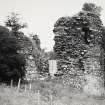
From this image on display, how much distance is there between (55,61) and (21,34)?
13.1 ft

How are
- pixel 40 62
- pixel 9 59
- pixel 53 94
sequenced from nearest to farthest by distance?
1. pixel 53 94
2. pixel 9 59
3. pixel 40 62

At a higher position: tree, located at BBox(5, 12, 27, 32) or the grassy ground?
tree, located at BBox(5, 12, 27, 32)

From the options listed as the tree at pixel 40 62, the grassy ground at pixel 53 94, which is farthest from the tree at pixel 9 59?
the tree at pixel 40 62

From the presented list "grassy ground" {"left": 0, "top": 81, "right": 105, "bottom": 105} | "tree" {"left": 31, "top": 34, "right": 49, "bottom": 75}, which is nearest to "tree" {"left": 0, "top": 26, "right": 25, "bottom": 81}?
"grassy ground" {"left": 0, "top": 81, "right": 105, "bottom": 105}

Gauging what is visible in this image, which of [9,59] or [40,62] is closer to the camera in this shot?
[9,59]

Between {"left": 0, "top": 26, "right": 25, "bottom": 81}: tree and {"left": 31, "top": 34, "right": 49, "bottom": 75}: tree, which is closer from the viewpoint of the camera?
{"left": 0, "top": 26, "right": 25, "bottom": 81}: tree

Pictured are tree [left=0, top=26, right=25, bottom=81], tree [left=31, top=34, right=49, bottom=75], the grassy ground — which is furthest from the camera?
tree [left=31, top=34, right=49, bottom=75]

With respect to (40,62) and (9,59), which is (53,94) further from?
(40,62)

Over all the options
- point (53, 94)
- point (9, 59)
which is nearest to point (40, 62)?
point (9, 59)

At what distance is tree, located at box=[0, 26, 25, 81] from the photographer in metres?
21.2

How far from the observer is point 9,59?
21.6 metres

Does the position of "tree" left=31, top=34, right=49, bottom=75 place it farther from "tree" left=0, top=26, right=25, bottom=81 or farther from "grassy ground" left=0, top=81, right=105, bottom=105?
"tree" left=0, top=26, right=25, bottom=81

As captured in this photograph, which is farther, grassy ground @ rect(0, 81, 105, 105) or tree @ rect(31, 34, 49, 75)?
tree @ rect(31, 34, 49, 75)

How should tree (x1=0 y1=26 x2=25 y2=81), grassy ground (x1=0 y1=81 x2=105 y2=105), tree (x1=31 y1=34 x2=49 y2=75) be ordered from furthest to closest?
tree (x1=31 y1=34 x2=49 y2=75) → tree (x1=0 y1=26 x2=25 y2=81) → grassy ground (x1=0 y1=81 x2=105 y2=105)
